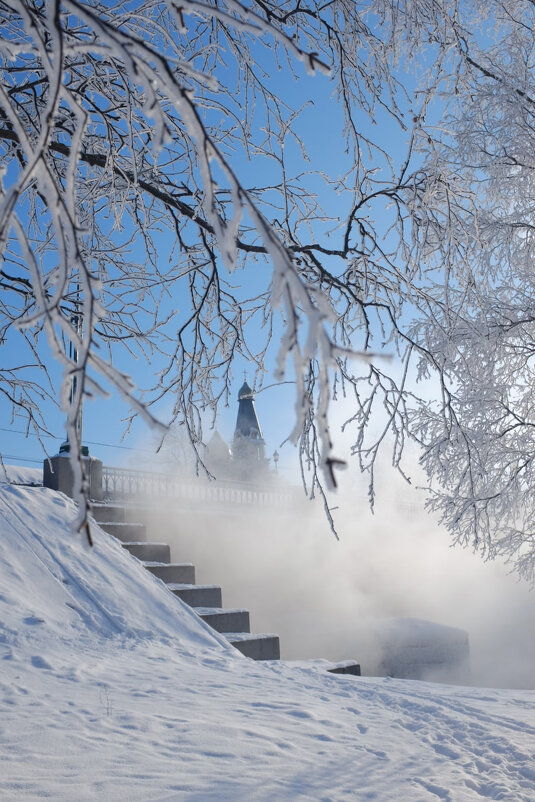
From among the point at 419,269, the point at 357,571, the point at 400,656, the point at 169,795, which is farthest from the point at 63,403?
the point at 357,571

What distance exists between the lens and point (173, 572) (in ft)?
26.0

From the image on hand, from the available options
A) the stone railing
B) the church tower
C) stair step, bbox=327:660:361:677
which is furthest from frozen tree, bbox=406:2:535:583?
the church tower

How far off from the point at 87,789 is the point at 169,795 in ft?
1.14

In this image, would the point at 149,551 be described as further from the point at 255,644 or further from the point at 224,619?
the point at 255,644

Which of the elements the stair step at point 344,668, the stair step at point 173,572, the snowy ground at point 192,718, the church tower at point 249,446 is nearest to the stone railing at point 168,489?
the stair step at point 173,572

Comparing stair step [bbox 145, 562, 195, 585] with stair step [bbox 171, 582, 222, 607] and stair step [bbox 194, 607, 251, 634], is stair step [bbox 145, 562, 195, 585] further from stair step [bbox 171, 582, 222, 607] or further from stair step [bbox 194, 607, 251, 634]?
stair step [bbox 194, 607, 251, 634]

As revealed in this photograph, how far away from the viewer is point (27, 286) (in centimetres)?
386

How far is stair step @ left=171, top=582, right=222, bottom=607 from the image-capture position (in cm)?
742

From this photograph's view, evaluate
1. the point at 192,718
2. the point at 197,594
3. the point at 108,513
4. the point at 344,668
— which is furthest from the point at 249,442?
the point at 192,718

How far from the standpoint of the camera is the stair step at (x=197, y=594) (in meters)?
7.42

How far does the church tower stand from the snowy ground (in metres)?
40.4

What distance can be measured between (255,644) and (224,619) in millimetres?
492

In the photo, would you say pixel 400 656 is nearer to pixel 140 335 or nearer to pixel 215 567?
pixel 215 567

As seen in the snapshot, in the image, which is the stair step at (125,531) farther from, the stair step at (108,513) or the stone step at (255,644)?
the stone step at (255,644)
